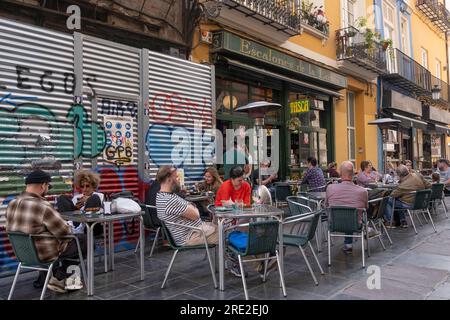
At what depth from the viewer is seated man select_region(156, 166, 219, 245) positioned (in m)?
4.59

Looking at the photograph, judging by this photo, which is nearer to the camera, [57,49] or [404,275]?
[404,275]

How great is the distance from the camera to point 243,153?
988 centimetres

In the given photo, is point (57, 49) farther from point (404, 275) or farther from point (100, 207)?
point (404, 275)

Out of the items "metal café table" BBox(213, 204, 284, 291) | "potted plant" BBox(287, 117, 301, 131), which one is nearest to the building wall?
"potted plant" BBox(287, 117, 301, 131)

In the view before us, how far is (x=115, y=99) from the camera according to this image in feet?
21.8

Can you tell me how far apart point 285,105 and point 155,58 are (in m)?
5.35

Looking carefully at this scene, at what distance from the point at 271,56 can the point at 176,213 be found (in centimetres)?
661

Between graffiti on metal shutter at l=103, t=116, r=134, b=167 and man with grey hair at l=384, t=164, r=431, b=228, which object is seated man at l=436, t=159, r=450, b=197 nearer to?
man with grey hair at l=384, t=164, r=431, b=228

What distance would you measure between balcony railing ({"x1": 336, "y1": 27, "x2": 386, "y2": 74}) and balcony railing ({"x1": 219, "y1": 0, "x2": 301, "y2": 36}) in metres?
2.90

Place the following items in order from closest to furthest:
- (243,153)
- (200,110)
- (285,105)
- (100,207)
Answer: (100,207)
(200,110)
(243,153)
(285,105)

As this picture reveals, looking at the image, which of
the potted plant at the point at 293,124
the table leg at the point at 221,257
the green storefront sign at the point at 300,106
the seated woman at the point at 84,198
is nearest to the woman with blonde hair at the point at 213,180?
the seated woman at the point at 84,198

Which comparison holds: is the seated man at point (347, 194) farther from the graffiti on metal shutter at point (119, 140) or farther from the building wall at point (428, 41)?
the building wall at point (428, 41)
